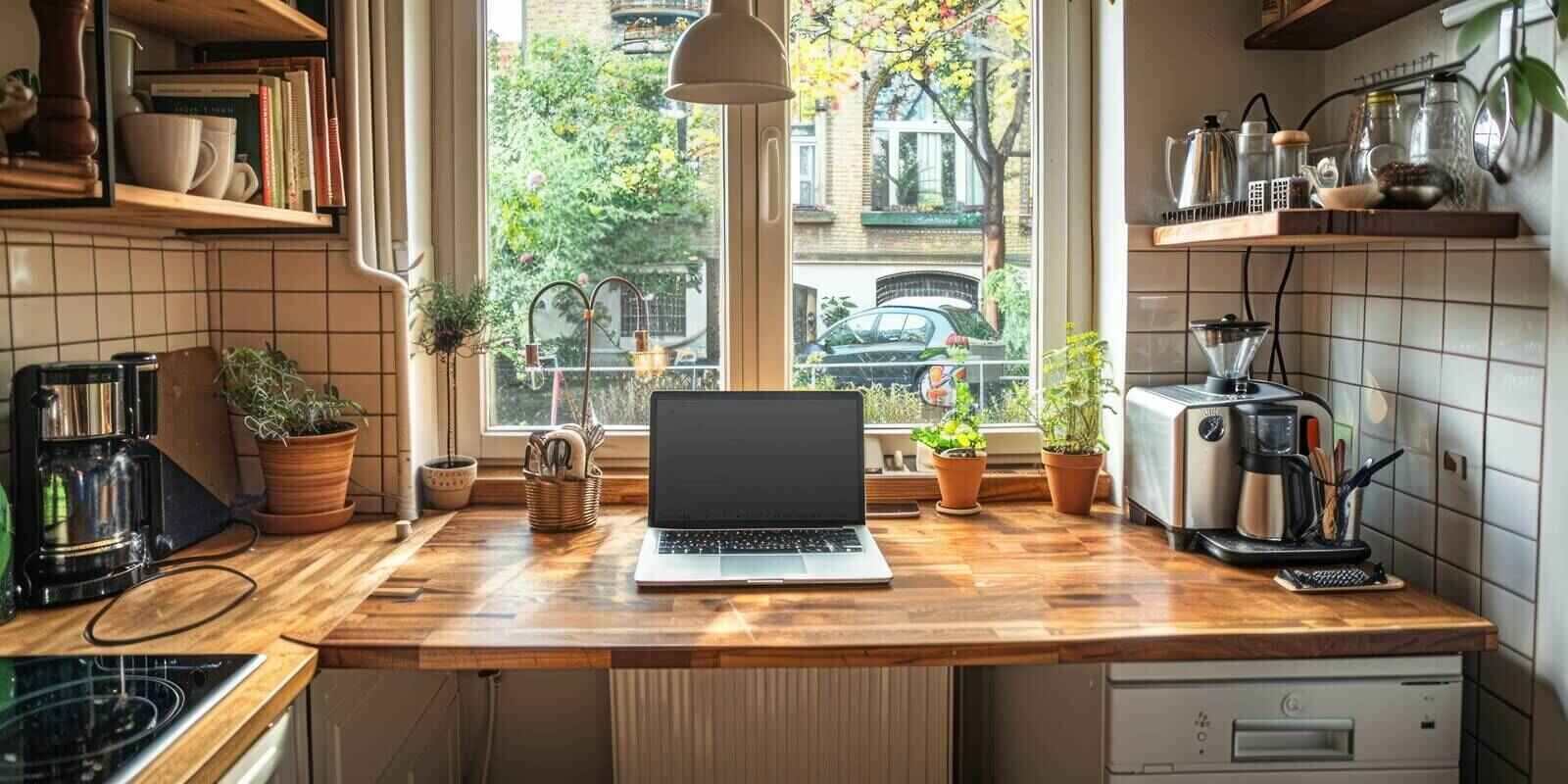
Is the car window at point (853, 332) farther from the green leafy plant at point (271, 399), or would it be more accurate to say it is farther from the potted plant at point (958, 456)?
the green leafy plant at point (271, 399)

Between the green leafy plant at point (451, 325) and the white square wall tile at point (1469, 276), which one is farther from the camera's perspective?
the green leafy plant at point (451, 325)

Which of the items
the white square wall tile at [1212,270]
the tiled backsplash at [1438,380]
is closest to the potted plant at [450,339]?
the tiled backsplash at [1438,380]

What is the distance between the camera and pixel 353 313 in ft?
7.50

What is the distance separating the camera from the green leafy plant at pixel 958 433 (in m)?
2.36

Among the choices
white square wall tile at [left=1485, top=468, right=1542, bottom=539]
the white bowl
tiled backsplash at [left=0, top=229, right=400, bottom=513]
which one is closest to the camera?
white square wall tile at [left=1485, top=468, right=1542, bottom=539]

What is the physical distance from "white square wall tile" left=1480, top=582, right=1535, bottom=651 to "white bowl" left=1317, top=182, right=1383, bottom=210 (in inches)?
23.8

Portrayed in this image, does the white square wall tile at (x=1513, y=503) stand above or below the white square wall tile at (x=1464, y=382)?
below

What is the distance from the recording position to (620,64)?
2465 millimetres

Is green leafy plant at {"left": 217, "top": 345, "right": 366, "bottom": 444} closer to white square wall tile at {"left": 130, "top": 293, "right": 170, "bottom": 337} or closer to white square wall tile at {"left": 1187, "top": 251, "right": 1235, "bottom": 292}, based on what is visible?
white square wall tile at {"left": 130, "top": 293, "right": 170, "bottom": 337}

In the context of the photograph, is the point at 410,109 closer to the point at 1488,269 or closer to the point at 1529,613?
the point at 1488,269

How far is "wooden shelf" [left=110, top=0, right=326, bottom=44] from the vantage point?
1.88 m

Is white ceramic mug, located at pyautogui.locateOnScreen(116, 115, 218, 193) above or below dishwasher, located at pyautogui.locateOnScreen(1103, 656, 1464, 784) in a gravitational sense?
above

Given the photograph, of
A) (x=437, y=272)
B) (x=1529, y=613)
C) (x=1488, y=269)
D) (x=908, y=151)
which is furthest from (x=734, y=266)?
(x=1529, y=613)

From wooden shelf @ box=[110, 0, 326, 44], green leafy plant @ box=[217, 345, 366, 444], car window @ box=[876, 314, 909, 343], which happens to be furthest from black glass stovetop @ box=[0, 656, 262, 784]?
car window @ box=[876, 314, 909, 343]
